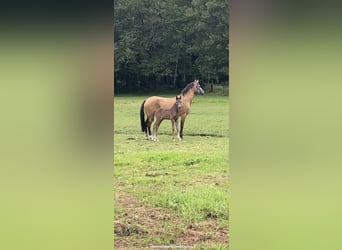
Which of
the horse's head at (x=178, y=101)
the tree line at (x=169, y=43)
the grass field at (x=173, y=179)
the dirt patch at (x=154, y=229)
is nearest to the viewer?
the dirt patch at (x=154, y=229)

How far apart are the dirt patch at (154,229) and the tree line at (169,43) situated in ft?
3.34

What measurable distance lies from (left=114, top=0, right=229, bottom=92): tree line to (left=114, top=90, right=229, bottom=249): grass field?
0.66 feet

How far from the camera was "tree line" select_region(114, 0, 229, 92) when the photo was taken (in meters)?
3.78

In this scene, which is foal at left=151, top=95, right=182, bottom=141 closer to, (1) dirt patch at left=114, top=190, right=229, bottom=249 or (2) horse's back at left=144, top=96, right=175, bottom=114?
(2) horse's back at left=144, top=96, right=175, bottom=114

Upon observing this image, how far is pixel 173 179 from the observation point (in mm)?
3834

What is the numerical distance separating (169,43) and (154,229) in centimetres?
166

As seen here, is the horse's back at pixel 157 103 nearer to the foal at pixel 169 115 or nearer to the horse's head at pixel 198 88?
the foal at pixel 169 115

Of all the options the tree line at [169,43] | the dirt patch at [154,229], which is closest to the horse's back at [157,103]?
the tree line at [169,43]

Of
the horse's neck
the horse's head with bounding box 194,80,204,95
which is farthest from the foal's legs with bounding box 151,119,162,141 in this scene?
the horse's head with bounding box 194,80,204,95

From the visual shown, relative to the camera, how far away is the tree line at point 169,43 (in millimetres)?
3781

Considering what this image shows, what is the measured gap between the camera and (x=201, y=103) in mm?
3846
